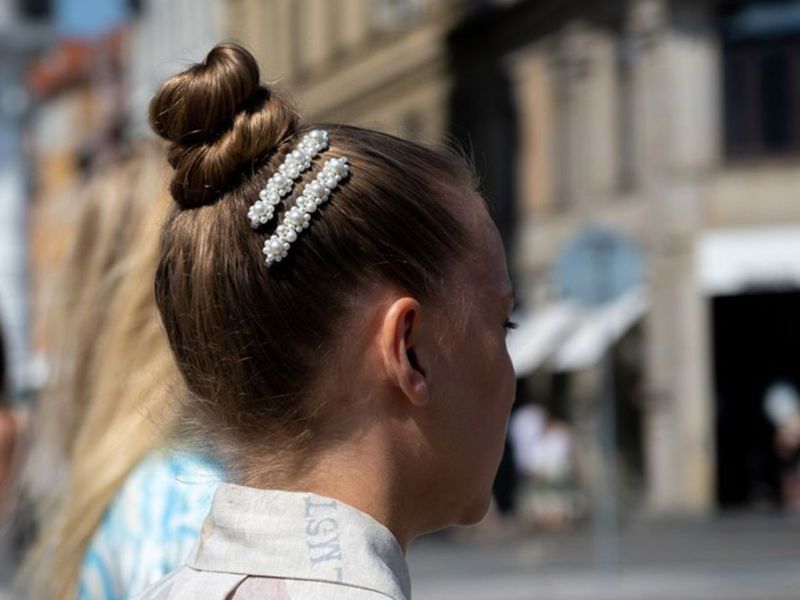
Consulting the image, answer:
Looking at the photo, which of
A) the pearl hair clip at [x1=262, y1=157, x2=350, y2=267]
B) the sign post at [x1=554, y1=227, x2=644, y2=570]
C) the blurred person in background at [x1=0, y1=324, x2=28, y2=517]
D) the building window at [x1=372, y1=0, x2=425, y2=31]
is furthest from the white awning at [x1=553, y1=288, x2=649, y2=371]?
the pearl hair clip at [x1=262, y1=157, x2=350, y2=267]

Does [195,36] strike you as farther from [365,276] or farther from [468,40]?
[365,276]

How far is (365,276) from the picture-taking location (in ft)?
6.07

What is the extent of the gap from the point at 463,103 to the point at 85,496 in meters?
32.9

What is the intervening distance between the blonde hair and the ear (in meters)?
0.66

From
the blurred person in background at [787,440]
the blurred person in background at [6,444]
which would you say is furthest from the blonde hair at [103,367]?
the blurred person in background at [787,440]

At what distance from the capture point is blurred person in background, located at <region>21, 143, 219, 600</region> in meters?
2.80

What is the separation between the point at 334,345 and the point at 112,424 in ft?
4.53

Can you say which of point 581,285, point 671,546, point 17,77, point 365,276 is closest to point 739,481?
point 671,546

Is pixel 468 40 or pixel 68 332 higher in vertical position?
pixel 68 332

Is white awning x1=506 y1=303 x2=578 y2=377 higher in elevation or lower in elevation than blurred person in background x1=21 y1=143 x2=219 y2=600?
lower

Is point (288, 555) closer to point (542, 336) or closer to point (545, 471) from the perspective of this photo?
point (545, 471)

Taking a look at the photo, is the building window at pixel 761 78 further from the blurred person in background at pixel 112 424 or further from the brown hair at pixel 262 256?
the brown hair at pixel 262 256

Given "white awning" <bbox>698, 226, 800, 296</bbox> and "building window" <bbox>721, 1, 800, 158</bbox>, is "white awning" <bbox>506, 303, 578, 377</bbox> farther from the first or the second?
"building window" <bbox>721, 1, 800, 158</bbox>

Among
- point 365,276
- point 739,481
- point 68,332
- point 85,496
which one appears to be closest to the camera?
point 365,276
